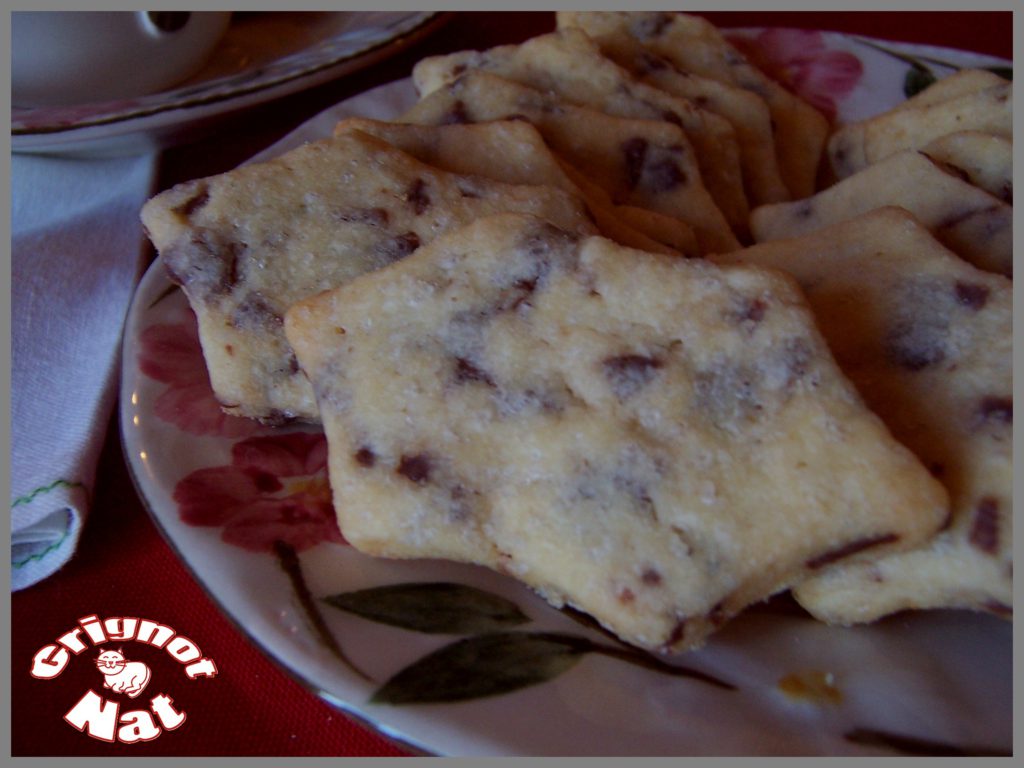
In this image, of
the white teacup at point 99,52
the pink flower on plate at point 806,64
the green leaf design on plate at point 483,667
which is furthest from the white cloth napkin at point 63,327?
the pink flower on plate at point 806,64

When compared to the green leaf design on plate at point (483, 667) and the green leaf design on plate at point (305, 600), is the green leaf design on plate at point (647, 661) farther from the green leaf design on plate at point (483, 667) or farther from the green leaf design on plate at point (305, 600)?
the green leaf design on plate at point (305, 600)

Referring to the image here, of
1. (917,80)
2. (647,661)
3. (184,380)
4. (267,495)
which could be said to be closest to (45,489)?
(184,380)

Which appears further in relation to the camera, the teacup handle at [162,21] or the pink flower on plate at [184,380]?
the teacup handle at [162,21]

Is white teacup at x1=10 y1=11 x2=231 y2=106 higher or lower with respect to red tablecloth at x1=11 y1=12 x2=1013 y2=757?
higher

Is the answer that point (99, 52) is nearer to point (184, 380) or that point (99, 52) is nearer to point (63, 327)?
point (63, 327)

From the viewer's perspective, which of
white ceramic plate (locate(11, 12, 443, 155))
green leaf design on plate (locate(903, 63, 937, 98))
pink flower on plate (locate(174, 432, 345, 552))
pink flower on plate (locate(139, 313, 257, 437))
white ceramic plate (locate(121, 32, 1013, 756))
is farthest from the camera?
green leaf design on plate (locate(903, 63, 937, 98))

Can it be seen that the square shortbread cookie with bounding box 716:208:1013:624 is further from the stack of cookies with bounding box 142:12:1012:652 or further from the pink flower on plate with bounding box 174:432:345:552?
the pink flower on plate with bounding box 174:432:345:552

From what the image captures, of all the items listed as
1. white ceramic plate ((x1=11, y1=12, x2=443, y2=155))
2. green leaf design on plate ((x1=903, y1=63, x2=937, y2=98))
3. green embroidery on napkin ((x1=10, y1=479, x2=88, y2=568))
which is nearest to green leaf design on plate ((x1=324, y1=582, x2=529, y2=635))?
green embroidery on napkin ((x1=10, y1=479, x2=88, y2=568))
